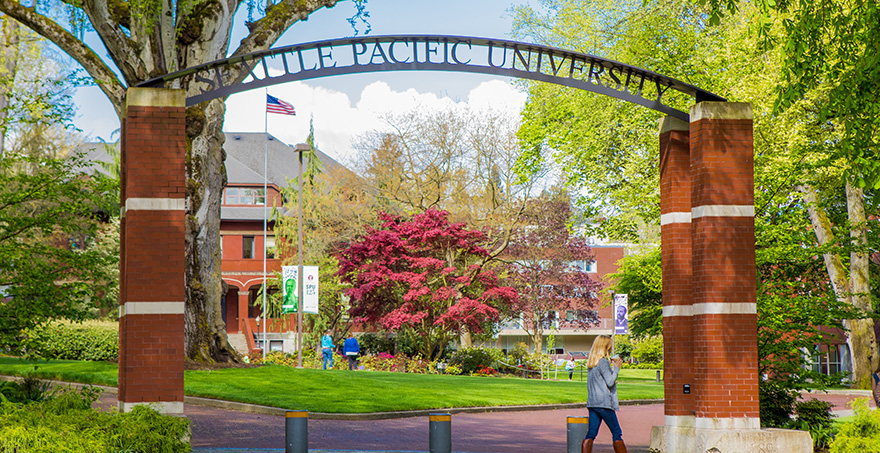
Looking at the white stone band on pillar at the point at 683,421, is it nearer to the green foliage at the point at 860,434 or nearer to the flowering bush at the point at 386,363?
the green foliage at the point at 860,434

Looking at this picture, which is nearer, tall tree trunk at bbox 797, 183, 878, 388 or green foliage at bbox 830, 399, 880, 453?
green foliage at bbox 830, 399, 880, 453

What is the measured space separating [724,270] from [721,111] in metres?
2.10

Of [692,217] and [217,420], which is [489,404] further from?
[692,217]

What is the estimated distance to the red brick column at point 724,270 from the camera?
1095 cm

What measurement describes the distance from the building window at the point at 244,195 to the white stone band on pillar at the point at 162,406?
49.6m

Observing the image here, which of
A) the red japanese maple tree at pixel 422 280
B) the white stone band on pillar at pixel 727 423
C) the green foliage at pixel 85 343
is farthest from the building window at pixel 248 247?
the white stone band on pillar at pixel 727 423

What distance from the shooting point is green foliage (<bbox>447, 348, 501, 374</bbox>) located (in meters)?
32.5

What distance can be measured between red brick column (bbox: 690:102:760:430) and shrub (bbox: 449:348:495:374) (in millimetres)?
21761

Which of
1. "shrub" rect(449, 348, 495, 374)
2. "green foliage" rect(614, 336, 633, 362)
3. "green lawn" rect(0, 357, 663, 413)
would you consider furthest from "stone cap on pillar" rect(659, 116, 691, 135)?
"green foliage" rect(614, 336, 633, 362)

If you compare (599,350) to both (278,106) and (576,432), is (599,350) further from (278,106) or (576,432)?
(278,106)

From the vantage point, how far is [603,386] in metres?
10.6

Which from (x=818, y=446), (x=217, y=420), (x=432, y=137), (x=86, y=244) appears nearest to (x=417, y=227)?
(x=432, y=137)

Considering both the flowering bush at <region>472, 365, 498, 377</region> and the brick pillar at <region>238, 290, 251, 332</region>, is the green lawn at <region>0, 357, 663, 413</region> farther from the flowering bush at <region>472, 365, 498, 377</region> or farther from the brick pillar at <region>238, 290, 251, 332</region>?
the brick pillar at <region>238, 290, 251, 332</region>

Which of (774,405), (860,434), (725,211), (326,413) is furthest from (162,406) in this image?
(774,405)
